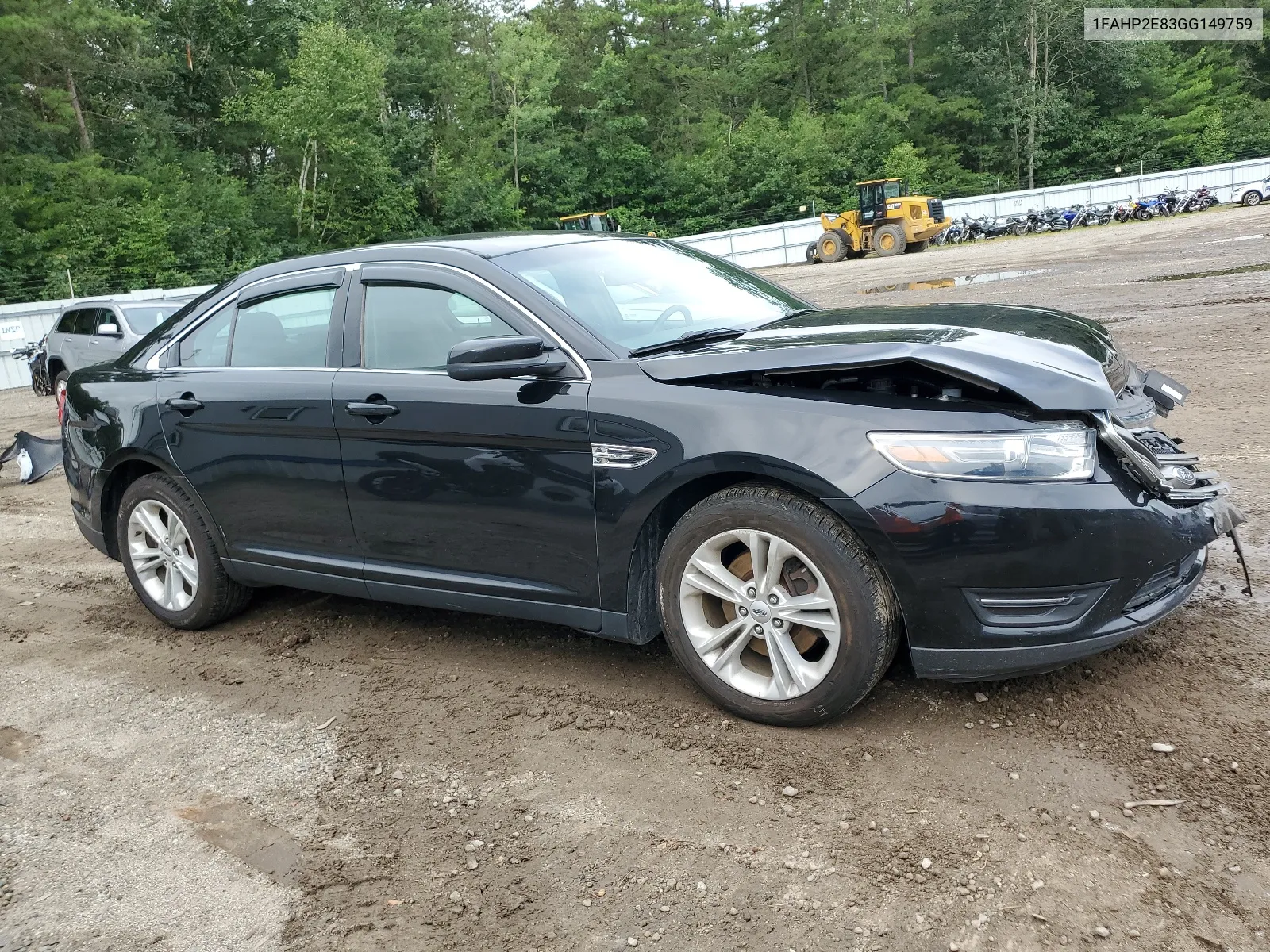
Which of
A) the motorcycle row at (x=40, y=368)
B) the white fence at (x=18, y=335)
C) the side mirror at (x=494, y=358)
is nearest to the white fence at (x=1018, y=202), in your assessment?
the white fence at (x=18, y=335)

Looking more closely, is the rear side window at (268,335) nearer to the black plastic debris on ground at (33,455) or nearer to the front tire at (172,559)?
the front tire at (172,559)

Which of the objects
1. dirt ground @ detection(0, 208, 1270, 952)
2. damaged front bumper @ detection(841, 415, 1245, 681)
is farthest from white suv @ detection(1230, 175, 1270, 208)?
damaged front bumper @ detection(841, 415, 1245, 681)

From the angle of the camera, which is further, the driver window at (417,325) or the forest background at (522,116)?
the forest background at (522,116)

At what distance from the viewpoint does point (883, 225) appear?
33.8m

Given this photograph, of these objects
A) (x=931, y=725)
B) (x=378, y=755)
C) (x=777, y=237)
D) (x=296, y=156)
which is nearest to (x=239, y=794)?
(x=378, y=755)

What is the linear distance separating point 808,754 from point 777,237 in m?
38.2

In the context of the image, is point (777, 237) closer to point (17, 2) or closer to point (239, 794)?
point (17, 2)

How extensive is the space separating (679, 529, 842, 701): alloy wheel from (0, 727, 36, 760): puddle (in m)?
2.53

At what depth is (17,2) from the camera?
126 ft

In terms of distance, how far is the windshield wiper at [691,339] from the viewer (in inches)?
148

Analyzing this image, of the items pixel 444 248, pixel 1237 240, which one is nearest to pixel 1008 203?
pixel 1237 240

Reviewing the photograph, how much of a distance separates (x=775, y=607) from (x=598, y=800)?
31.4 inches

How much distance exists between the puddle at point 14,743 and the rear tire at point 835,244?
32.5 m

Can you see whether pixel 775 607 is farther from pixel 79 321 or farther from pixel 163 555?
pixel 79 321
